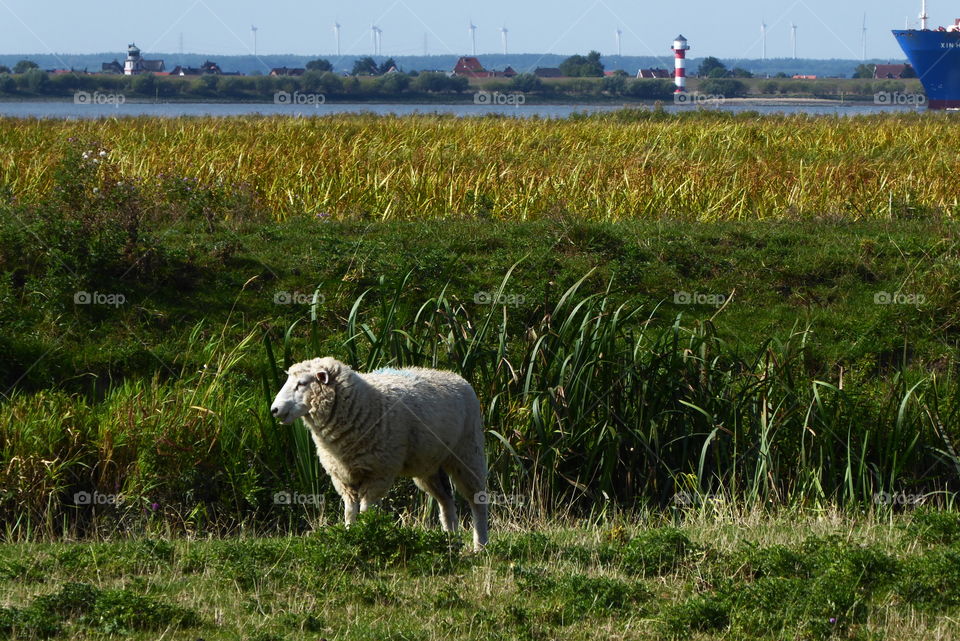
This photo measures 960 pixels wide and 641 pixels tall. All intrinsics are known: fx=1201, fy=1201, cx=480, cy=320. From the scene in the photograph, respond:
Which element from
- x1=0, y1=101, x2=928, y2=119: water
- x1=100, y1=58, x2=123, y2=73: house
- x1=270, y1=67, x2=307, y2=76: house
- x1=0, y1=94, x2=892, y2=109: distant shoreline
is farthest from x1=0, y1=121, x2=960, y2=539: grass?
x1=100, y1=58, x2=123, y2=73: house

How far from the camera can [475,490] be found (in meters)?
6.18

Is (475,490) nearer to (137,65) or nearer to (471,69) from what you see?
(471,69)

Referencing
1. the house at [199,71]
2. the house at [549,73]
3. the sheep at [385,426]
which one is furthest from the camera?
the house at [549,73]

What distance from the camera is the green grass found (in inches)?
192

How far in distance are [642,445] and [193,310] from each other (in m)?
5.12

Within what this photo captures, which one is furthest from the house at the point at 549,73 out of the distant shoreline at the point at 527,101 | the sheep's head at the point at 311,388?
the sheep's head at the point at 311,388

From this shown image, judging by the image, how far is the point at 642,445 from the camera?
8508 mm

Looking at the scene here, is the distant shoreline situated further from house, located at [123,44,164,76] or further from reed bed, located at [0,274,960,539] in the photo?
reed bed, located at [0,274,960,539]

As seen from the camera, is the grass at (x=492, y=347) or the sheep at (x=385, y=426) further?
the grass at (x=492, y=347)

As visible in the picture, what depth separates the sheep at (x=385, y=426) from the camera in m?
5.68

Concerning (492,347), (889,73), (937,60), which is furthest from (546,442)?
(889,73)

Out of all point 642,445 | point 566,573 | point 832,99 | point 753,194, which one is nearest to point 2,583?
point 566,573

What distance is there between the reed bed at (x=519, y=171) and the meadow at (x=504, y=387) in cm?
10

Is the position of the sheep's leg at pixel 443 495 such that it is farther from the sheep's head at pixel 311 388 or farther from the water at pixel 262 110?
the water at pixel 262 110
